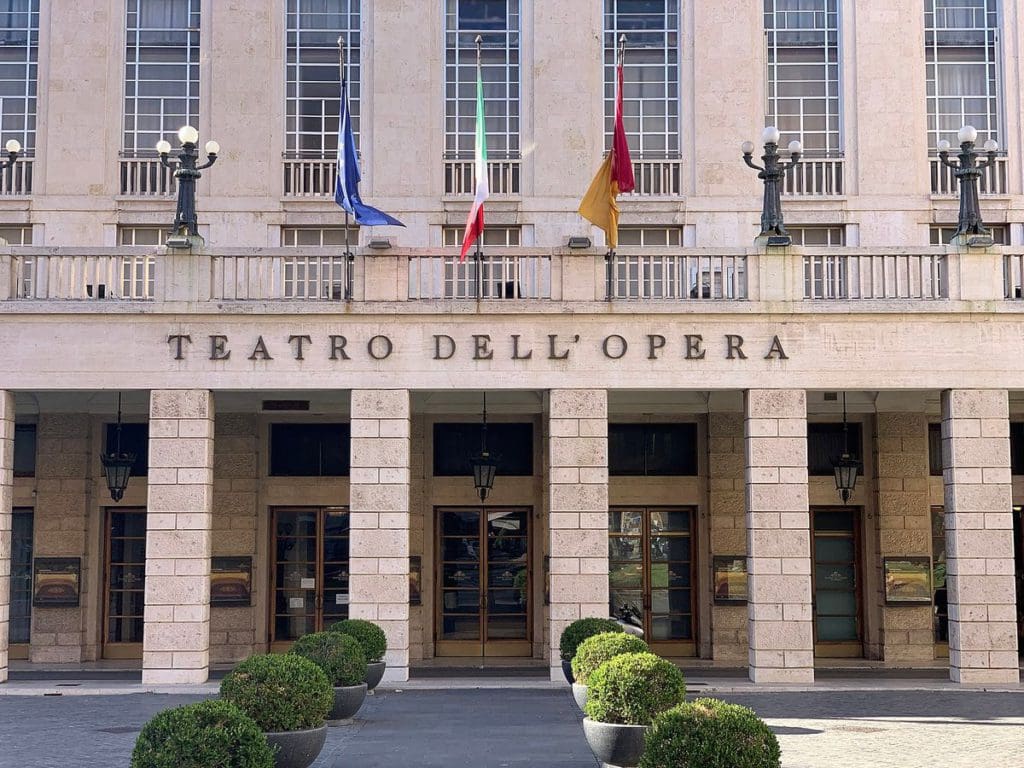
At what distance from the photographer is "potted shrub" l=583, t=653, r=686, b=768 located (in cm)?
1378

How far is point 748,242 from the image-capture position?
86.7ft

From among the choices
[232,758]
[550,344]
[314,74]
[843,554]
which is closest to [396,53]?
[314,74]

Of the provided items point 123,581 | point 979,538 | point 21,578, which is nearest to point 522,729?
point 979,538

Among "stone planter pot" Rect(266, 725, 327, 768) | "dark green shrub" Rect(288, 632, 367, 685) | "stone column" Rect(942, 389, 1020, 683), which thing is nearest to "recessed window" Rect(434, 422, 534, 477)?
"stone column" Rect(942, 389, 1020, 683)

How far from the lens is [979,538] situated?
73.4ft

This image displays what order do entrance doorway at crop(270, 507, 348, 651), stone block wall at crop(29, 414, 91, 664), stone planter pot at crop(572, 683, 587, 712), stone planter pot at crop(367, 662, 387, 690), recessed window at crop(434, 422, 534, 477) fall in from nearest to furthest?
stone planter pot at crop(572, 683, 587, 712)
stone planter pot at crop(367, 662, 387, 690)
stone block wall at crop(29, 414, 91, 664)
entrance doorway at crop(270, 507, 348, 651)
recessed window at crop(434, 422, 534, 477)

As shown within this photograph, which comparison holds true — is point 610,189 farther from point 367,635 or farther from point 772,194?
point 367,635

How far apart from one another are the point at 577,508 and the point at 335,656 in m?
6.57

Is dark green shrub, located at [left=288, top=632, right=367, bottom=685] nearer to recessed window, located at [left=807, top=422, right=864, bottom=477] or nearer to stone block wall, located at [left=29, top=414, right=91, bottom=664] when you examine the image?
stone block wall, located at [left=29, top=414, right=91, bottom=664]

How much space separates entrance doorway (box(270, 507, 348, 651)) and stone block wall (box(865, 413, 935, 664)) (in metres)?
11.1

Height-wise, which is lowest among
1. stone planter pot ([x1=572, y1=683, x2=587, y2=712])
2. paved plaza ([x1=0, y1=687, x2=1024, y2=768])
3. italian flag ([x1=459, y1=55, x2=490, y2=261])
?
paved plaza ([x1=0, y1=687, x2=1024, y2=768])

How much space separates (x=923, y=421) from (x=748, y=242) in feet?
17.3

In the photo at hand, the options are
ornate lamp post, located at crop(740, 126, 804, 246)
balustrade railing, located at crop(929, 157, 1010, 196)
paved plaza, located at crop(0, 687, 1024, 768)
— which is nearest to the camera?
paved plaza, located at crop(0, 687, 1024, 768)

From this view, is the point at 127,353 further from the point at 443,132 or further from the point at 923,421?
the point at 923,421
